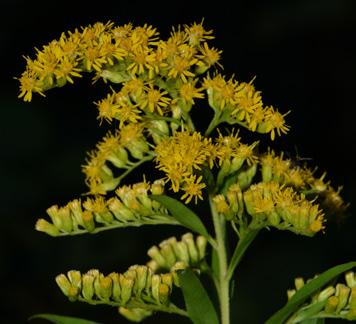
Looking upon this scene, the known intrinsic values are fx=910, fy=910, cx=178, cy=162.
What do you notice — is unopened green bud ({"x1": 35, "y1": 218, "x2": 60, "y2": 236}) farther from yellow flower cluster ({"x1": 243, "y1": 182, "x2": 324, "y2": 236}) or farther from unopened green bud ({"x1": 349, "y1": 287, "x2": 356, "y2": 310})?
unopened green bud ({"x1": 349, "y1": 287, "x2": 356, "y2": 310})

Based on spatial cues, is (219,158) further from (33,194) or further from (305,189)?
(33,194)

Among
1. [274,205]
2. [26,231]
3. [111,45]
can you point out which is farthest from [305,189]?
[26,231]

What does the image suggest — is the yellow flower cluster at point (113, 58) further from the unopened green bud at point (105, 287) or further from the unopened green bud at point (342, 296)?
the unopened green bud at point (342, 296)

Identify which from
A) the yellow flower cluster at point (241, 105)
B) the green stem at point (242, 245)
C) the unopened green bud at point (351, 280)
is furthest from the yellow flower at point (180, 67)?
the unopened green bud at point (351, 280)

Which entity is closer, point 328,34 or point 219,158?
point 219,158

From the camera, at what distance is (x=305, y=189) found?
4.18 m

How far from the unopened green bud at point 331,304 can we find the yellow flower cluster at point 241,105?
2.38ft

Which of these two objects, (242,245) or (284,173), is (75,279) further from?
(284,173)

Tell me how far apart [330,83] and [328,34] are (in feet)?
1.94

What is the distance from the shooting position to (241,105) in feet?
12.7

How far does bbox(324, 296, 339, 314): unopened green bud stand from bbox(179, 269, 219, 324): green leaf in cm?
49

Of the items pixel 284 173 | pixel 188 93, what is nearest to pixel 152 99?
pixel 188 93

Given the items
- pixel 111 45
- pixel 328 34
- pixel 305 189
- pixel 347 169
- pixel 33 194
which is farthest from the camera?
pixel 328 34

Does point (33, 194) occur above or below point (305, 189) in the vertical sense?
above
